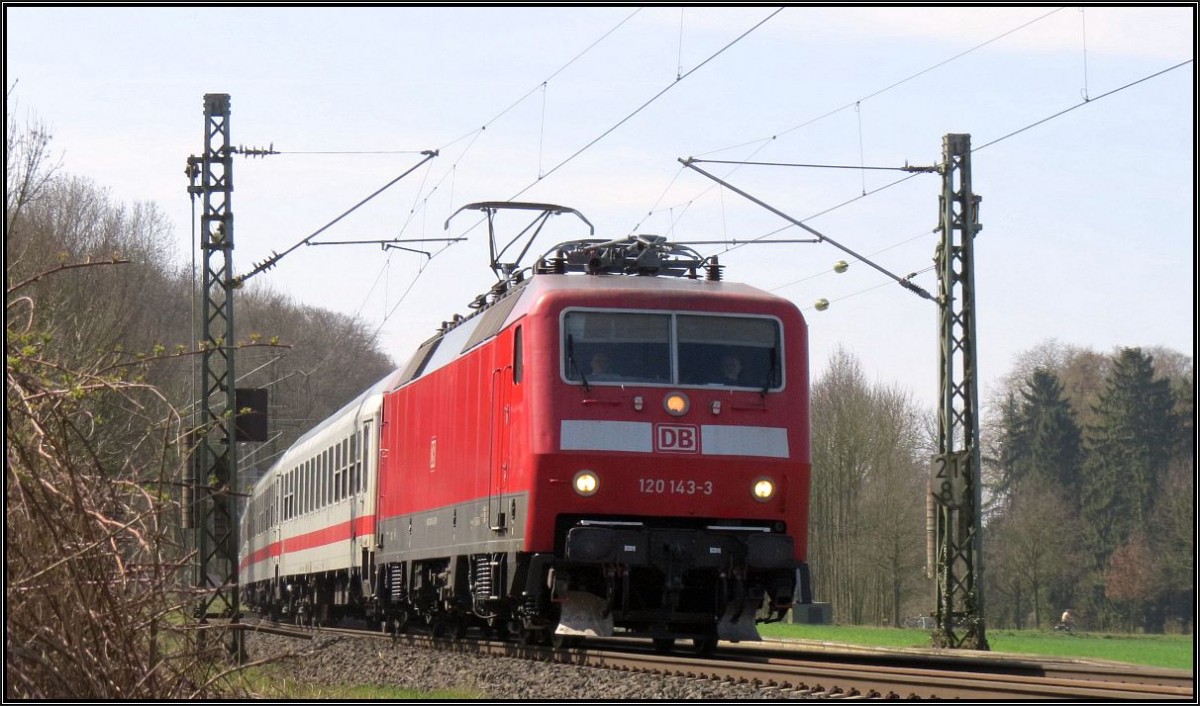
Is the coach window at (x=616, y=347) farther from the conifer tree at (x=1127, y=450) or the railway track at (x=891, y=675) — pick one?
the conifer tree at (x=1127, y=450)

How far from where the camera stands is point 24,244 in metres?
31.1

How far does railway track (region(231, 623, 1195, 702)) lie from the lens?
10.3 m

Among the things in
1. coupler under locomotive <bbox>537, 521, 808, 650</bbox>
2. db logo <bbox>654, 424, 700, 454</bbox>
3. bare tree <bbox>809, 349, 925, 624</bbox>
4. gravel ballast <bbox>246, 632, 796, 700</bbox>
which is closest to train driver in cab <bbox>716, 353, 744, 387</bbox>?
db logo <bbox>654, 424, 700, 454</bbox>

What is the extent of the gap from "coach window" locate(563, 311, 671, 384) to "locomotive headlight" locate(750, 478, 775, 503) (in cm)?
112

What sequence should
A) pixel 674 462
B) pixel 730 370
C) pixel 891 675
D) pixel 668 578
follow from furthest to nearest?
pixel 730 370 → pixel 674 462 → pixel 668 578 → pixel 891 675

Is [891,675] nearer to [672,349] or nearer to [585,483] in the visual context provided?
[585,483]

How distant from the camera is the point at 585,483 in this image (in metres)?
13.1

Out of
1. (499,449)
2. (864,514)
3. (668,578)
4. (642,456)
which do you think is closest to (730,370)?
(642,456)

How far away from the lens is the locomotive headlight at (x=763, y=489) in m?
13.4

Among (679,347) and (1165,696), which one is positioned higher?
(679,347)

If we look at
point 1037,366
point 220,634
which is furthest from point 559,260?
point 1037,366

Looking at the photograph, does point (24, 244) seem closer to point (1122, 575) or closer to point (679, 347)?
point (679, 347)

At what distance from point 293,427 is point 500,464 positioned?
5335 centimetres

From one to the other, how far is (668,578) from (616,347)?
1.94 metres
